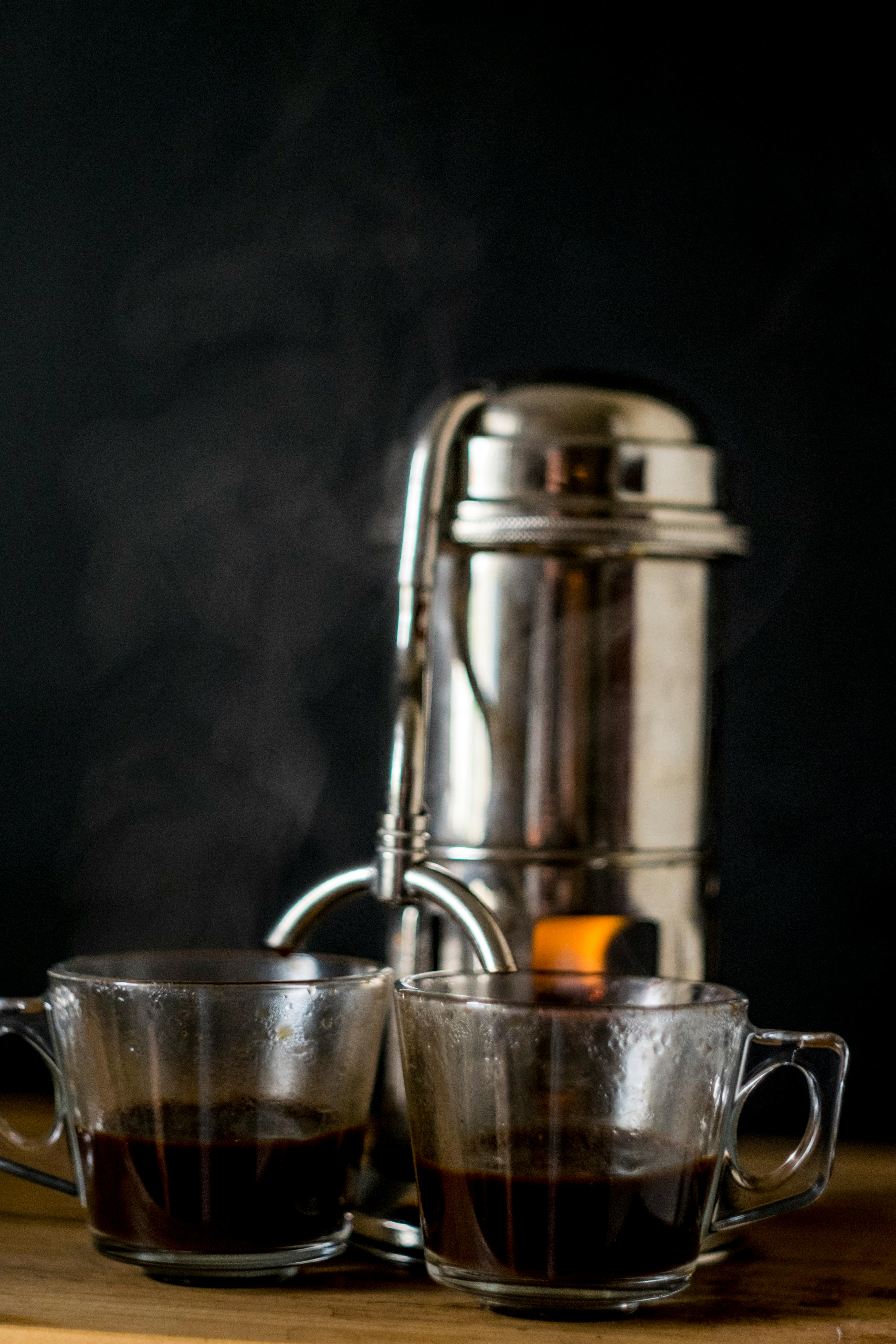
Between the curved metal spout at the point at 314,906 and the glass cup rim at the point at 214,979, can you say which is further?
the curved metal spout at the point at 314,906

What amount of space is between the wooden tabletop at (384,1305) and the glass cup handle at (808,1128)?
4 cm

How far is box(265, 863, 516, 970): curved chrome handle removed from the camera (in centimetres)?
64

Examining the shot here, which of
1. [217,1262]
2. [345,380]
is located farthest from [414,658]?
[345,380]

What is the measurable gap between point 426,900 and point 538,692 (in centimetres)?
11

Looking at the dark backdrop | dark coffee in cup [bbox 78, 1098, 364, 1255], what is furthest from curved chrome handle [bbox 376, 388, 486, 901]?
the dark backdrop

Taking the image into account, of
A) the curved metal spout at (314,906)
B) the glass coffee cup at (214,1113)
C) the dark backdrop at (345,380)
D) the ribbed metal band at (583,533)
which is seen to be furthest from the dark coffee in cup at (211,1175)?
the dark backdrop at (345,380)

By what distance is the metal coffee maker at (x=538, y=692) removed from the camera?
0.68 meters

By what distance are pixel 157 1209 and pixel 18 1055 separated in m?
0.50

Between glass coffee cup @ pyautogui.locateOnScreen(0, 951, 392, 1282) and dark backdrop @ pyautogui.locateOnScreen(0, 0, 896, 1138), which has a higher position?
dark backdrop @ pyautogui.locateOnScreen(0, 0, 896, 1138)

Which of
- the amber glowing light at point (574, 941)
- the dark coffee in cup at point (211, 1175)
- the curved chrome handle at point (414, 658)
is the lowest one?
the dark coffee in cup at point (211, 1175)

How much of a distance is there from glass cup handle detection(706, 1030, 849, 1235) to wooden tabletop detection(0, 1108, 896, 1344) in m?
0.04

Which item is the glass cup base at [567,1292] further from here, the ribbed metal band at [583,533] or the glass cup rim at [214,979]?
the ribbed metal band at [583,533]

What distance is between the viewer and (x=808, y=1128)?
63 cm

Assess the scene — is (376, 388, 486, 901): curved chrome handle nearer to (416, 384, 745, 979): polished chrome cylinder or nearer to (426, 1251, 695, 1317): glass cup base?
(416, 384, 745, 979): polished chrome cylinder
